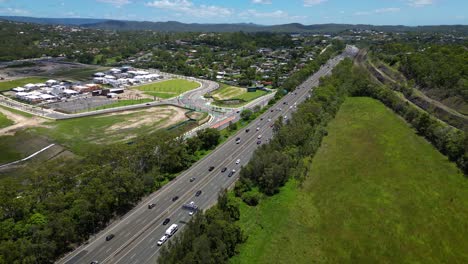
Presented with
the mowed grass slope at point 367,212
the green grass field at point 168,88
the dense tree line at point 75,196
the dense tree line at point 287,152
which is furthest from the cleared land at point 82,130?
the mowed grass slope at point 367,212

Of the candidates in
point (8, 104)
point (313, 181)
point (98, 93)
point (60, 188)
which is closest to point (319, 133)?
point (313, 181)

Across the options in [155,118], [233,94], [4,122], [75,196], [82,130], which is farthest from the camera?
[233,94]

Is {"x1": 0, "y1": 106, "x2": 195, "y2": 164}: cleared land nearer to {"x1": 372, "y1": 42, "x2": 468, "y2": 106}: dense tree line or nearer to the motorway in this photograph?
the motorway

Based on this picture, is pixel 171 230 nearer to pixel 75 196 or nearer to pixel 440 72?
pixel 75 196

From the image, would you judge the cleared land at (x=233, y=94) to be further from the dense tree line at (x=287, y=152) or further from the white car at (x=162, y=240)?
the white car at (x=162, y=240)

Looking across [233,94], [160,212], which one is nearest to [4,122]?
[160,212]

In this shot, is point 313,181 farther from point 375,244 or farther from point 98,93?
point 98,93
